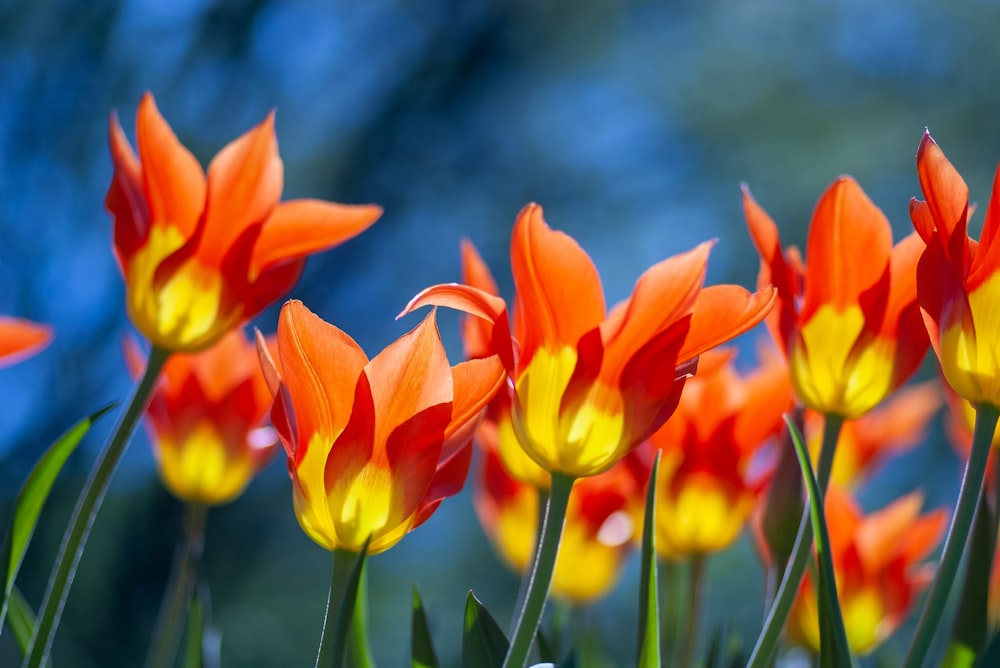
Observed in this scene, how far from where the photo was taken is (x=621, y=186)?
14.7 ft

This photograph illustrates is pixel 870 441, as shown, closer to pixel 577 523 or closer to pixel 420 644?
pixel 577 523

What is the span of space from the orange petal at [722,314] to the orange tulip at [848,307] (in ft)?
0.24

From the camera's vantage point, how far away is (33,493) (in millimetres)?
469

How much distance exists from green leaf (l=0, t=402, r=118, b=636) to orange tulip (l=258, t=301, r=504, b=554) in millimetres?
105

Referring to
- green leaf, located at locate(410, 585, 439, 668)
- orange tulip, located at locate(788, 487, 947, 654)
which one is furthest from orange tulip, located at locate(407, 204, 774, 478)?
orange tulip, located at locate(788, 487, 947, 654)

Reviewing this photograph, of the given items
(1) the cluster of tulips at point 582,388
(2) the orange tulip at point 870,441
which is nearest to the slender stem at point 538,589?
(1) the cluster of tulips at point 582,388

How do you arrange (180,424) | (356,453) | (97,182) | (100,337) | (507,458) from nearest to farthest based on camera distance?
1. (356,453)
2. (507,458)
3. (180,424)
4. (100,337)
5. (97,182)

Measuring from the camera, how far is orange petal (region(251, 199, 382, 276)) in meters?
0.54

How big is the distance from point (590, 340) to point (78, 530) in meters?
0.23

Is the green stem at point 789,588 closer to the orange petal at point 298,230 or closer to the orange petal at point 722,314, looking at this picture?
the orange petal at point 722,314

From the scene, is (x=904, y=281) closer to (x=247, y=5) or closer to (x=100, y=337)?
(x=100, y=337)

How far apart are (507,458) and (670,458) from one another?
119 mm

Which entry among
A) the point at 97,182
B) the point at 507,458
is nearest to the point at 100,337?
the point at 97,182

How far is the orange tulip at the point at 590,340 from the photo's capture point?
408mm
